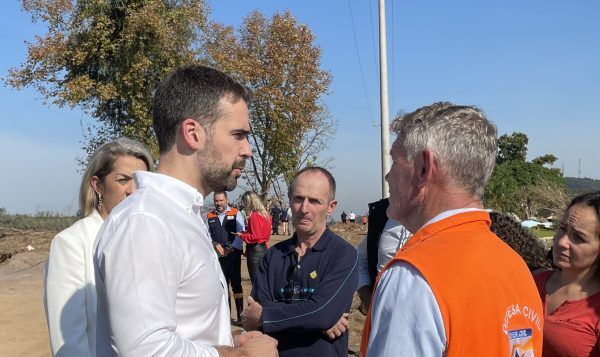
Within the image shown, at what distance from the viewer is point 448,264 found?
1.70 m

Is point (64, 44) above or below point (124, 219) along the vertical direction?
above

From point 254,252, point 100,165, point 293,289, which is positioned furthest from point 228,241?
point 100,165

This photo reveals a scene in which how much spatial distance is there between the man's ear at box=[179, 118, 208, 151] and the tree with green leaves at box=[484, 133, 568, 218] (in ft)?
15.4

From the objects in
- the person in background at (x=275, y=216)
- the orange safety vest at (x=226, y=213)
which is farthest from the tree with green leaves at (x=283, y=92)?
the orange safety vest at (x=226, y=213)

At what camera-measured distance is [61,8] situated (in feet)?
63.7

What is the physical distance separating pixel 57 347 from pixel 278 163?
78.1ft

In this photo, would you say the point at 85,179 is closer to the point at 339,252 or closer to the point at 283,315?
the point at 283,315

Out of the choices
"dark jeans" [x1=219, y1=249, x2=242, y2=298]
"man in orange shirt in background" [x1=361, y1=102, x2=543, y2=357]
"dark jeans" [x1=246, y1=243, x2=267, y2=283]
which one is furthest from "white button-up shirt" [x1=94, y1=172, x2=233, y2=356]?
"dark jeans" [x1=219, y1=249, x2=242, y2=298]

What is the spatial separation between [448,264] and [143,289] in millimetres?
888

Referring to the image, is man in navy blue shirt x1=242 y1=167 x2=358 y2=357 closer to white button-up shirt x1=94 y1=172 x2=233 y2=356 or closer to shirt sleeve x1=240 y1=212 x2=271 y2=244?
white button-up shirt x1=94 y1=172 x2=233 y2=356

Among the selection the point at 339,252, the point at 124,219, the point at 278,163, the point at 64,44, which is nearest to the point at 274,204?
the point at 278,163

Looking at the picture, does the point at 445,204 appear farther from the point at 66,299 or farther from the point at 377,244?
the point at 377,244

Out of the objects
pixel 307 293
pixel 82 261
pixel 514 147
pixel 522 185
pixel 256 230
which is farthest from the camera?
pixel 514 147

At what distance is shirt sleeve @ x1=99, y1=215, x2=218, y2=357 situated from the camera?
1.78m
